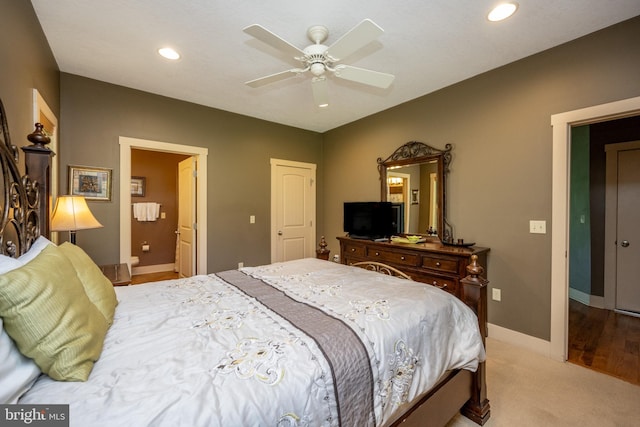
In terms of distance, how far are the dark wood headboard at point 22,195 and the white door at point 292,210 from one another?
2.91m

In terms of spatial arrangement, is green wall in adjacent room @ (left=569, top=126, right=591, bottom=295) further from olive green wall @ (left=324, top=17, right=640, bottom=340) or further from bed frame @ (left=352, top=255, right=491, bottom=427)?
bed frame @ (left=352, top=255, right=491, bottom=427)

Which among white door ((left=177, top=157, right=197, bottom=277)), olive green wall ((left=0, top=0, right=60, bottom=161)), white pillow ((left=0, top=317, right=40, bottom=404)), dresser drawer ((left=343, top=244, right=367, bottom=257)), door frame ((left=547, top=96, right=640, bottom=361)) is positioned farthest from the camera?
white door ((left=177, top=157, right=197, bottom=277))

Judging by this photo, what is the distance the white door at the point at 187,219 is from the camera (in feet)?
12.8

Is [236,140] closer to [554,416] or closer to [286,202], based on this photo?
[286,202]

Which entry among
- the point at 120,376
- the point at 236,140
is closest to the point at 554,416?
the point at 120,376

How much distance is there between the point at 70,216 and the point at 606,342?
195 inches

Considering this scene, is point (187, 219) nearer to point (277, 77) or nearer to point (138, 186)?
point (138, 186)

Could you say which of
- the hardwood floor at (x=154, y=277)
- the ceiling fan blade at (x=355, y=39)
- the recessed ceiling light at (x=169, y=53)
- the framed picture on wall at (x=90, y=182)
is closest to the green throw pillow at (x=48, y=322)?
the ceiling fan blade at (x=355, y=39)

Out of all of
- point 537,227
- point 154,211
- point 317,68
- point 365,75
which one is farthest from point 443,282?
point 154,211

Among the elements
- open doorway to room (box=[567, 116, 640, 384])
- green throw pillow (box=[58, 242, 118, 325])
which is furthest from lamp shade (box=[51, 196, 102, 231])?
open doorway to room (box=[567, 116, 640, 384])

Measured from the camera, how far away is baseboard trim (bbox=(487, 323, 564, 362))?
99.0 inches

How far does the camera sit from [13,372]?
2.51ft

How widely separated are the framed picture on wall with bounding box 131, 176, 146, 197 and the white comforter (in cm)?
427

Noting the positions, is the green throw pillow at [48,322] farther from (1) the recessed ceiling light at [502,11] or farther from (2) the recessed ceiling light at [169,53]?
(1) the recessed ceiling light at [502,11]
